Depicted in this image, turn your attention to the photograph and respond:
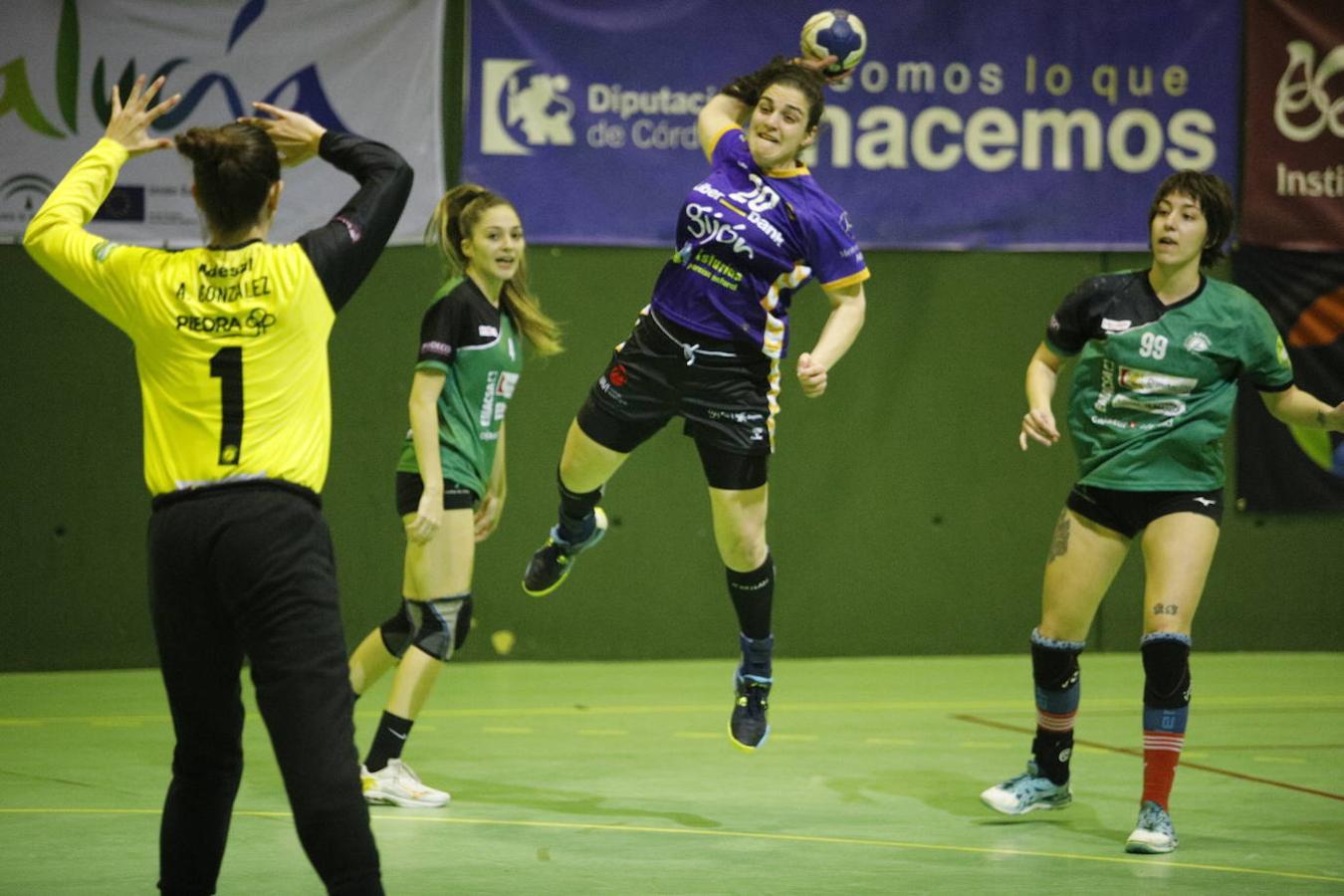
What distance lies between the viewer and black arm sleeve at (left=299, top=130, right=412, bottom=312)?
401 centimetres

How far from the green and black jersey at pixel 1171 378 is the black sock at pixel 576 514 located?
200 centimetres

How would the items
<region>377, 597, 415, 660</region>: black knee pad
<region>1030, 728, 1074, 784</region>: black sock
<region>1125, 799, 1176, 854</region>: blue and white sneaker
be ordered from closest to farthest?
<region>1125, 799, 1176, 854</region>: blue and white sneaker < <region>1030, 728, 1074, 784</region>: black sock < <region>377, 597, 415, 660</region>: black knee pad

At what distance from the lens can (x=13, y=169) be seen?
980 centimetres

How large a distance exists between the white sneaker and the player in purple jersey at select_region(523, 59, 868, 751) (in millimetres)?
1154

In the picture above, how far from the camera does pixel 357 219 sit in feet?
13.4

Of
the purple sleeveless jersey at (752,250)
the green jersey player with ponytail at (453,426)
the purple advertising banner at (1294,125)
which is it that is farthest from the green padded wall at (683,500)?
the purple sleeveless jersey at (752,250)

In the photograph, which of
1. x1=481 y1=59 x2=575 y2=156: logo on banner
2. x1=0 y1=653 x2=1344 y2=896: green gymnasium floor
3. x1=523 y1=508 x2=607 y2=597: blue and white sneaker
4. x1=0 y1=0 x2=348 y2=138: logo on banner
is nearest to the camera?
x1=0 y1=653 x2=1344 y2=896: green gymnasium floor

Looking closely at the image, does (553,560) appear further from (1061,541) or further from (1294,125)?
(1294,125)

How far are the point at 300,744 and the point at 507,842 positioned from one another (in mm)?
2185

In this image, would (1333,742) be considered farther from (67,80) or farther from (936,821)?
(67,80)

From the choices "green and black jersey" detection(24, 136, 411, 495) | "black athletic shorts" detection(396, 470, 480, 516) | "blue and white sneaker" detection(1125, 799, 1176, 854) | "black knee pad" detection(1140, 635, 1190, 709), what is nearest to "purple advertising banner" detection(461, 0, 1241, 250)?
"black athletic shorts" detection(396, 470, 480, 516)

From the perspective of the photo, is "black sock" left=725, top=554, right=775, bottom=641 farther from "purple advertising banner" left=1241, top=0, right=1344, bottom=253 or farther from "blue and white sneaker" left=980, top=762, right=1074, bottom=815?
"purple advertising banner" left=1241, top=0, right=1344, bottom=253

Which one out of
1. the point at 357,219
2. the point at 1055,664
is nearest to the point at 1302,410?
the point at 1055,664

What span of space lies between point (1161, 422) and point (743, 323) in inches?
61.3
